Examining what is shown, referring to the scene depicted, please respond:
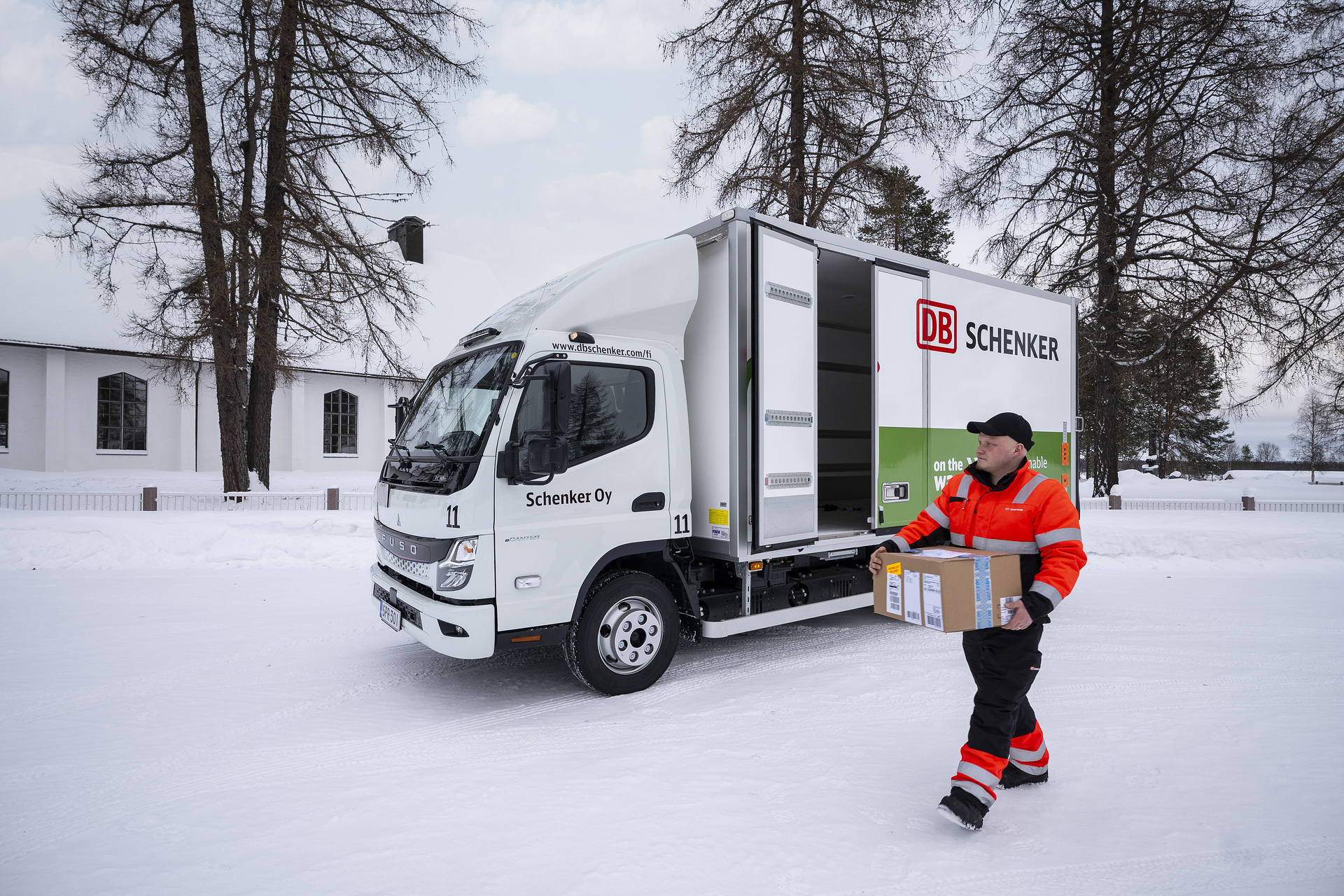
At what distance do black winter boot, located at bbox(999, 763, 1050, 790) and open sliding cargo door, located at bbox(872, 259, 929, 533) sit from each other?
9.10 feet

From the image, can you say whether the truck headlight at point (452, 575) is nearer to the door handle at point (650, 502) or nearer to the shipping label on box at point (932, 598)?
the door handle at point (650, 502)

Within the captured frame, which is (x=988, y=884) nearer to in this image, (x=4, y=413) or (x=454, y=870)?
(x=454, y=870)

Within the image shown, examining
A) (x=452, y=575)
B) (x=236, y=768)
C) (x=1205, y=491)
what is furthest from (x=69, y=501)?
(x=1205, y=491)

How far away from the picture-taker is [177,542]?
32.9ft

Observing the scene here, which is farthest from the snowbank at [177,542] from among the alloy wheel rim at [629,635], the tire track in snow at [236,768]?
the alloy wheel rim at [629,635]

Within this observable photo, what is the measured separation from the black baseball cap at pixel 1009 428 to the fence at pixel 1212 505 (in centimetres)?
1210

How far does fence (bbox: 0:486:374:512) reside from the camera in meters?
12.3

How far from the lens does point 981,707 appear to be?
10.3 feet

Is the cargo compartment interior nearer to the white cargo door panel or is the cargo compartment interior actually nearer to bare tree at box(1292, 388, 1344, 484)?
the white cargo door panel

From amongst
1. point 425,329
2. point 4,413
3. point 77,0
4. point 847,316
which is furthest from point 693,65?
point 4,413

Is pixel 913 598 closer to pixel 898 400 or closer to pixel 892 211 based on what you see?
Result: pixel 898 400

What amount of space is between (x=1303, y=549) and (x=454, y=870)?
12316mm

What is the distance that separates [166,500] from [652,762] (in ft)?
41.1

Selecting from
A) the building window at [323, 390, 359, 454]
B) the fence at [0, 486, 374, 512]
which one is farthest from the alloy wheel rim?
the building window at [323, 390, 359, 454]
